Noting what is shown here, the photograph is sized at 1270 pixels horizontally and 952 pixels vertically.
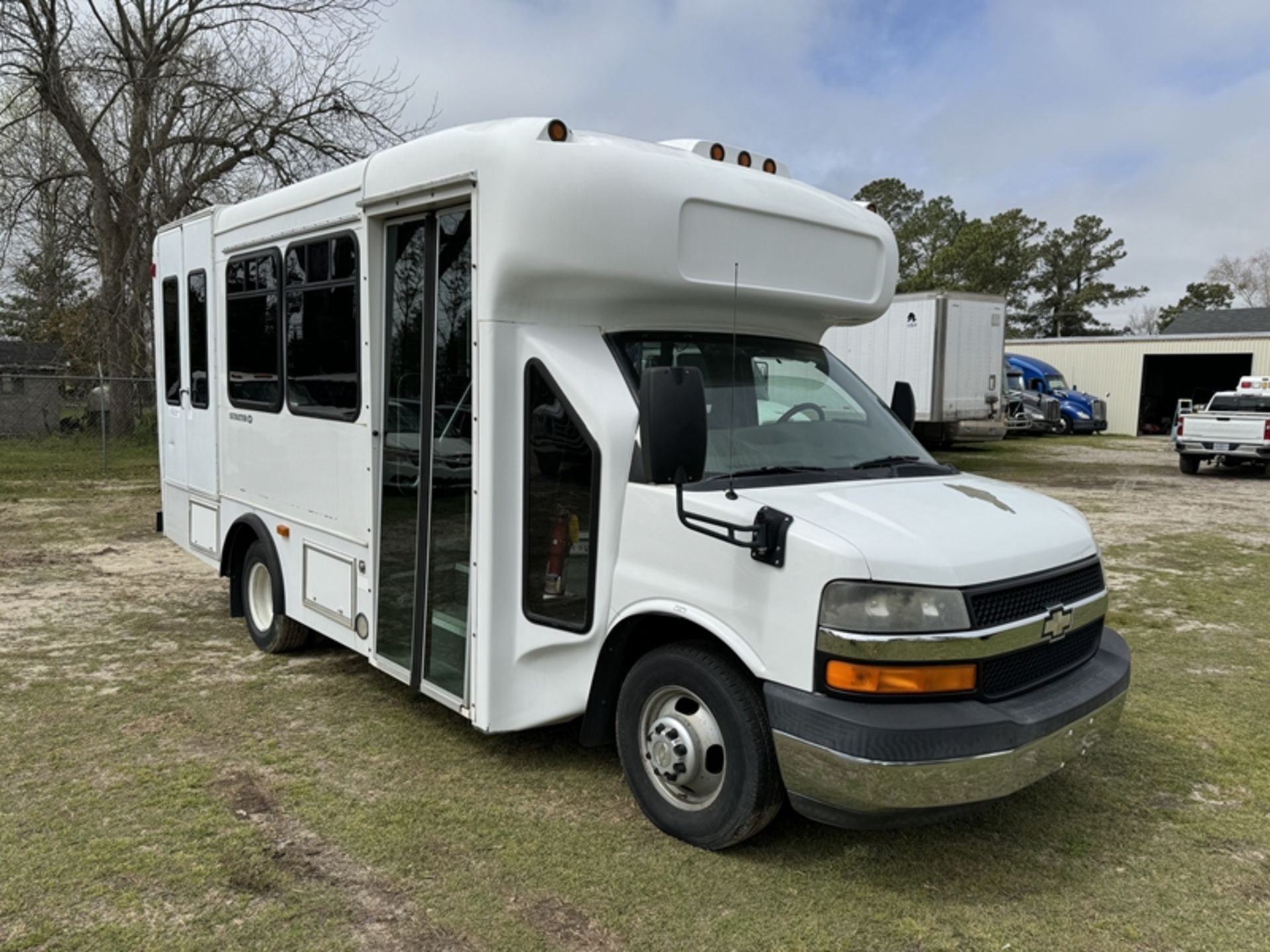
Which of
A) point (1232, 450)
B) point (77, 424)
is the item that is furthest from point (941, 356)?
point (77, 424)

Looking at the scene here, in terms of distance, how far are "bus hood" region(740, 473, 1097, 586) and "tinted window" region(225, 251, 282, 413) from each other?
3368 mm

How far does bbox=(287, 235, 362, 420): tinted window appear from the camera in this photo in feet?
15.8

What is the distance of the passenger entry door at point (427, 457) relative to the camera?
421 cm

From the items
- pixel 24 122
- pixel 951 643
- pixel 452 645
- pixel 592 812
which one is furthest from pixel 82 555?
pixel 24 122

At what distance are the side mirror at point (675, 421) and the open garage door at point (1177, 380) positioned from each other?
115ft

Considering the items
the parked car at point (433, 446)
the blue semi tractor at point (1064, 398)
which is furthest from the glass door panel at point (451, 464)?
the blue semi tractor at point (1064, 398)

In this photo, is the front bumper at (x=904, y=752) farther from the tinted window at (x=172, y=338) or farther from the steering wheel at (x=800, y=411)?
the tinted window at (x=172, y=338)

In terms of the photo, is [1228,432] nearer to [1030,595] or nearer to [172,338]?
[1030,595]

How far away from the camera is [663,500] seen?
359 cm

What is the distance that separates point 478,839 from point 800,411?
223 cm

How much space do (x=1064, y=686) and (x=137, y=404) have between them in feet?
68.6

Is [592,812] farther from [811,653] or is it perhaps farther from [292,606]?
[292,606]

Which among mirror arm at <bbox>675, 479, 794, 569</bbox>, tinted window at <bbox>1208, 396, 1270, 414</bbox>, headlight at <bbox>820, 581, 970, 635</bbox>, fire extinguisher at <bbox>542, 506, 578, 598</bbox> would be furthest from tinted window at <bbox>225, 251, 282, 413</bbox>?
tinted window at <bbox>1208, 396, 1270, 414</bbox>

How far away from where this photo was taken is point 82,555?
9266mm
